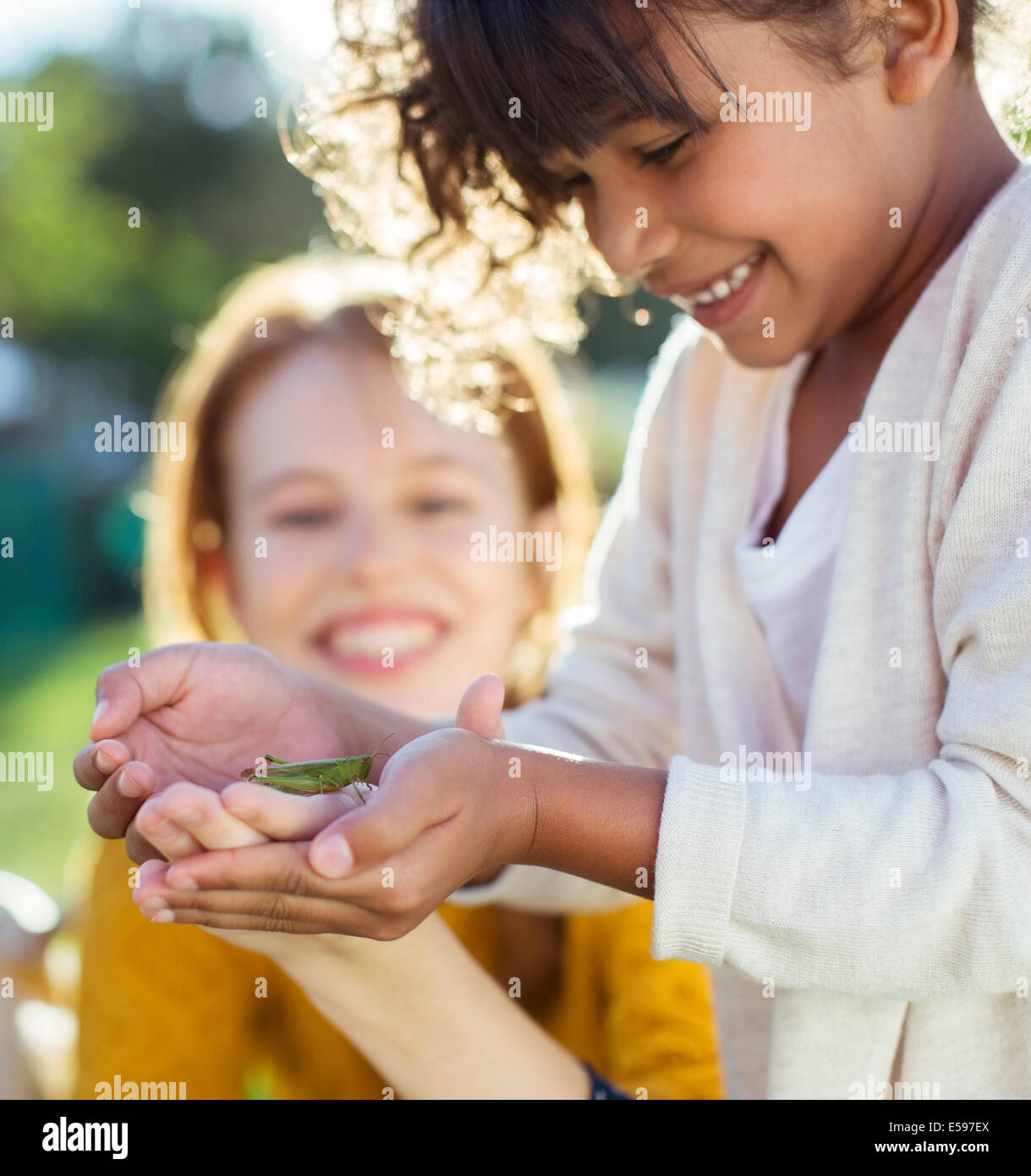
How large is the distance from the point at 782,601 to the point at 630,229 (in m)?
0.59

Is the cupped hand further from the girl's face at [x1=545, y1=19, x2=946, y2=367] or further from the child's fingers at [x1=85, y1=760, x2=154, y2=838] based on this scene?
the girl's face at [x1=545, y1=19, x2=946, y2=367]

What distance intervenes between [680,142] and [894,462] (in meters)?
0.52

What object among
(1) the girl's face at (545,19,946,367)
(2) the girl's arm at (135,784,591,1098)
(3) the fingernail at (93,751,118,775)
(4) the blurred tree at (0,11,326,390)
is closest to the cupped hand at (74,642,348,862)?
(3) the fingernail at (93,751,118,775)

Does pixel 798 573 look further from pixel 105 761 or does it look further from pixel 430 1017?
pixel 105 761

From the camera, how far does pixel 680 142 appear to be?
1.52 m

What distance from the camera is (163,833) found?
3.78 feet

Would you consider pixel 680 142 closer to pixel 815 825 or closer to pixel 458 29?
pixel 458 29

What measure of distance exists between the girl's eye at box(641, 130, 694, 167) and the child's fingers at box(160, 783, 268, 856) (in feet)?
3.34

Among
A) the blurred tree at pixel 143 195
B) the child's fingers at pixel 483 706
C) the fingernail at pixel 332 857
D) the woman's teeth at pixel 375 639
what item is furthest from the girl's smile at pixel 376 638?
the blurred tree at pixel 143 195

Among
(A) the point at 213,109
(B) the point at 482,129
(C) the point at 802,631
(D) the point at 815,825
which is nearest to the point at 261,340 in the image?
(B) the point at 482,129

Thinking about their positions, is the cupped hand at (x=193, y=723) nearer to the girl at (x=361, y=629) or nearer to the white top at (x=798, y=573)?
the girl at (x=361, y=629)

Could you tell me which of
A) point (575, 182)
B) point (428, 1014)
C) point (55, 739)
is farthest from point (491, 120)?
point (55, 739)

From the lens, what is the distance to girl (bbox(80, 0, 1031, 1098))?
122 cm

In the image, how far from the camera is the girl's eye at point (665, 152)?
1.51 meters
